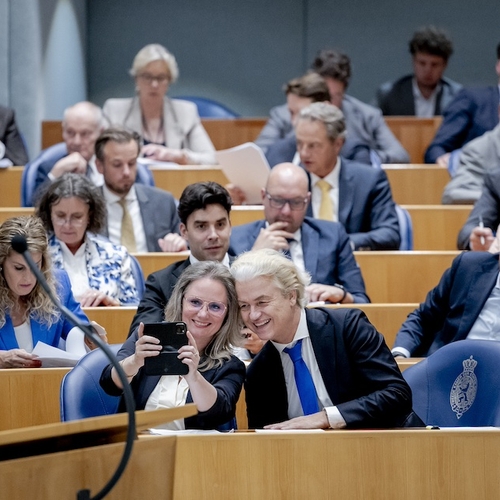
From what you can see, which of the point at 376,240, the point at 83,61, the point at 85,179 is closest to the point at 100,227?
the point at 85,179

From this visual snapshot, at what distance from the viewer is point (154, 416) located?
67.6 inches

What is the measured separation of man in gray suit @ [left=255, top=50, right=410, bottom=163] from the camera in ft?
18.2

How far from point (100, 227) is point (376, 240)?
112 centimetres

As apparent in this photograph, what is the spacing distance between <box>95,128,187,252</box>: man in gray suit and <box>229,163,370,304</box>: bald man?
544 mm

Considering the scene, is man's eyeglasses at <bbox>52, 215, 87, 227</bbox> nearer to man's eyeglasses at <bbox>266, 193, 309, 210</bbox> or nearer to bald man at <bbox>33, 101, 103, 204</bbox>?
man's eyeglasses at <bbox>266, 193, 309, 210</bbox>

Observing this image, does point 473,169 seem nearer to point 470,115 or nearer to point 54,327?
point 470,115

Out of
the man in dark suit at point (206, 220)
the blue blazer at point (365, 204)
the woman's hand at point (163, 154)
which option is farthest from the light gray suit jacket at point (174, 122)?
the man in dark suit at point (206, 220)

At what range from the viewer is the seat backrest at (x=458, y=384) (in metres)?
2.71

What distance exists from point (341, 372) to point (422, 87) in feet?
13.7

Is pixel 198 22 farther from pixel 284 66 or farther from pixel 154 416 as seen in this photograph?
pixel 154 416

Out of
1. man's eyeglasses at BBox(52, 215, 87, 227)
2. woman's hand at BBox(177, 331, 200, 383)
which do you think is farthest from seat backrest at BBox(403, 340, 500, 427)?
man's eyeglasses at BBox(52, 215, 87, 227)

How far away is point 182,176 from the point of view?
16.8 ft

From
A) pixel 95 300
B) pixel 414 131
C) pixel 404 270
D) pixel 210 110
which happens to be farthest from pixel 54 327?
pixel 210 110

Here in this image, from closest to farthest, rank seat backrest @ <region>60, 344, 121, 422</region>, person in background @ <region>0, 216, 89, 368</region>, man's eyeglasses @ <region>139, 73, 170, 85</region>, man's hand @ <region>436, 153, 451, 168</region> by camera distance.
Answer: seat backrest @ <region>60, 344, 121, 422</region> < person in background @ <region>0, 216, 89, 368</region> < man's eyeglasses @ <region>139, 73, 170, 85</region> < man's hand @ <region>436, 153, 451, 168</region>
